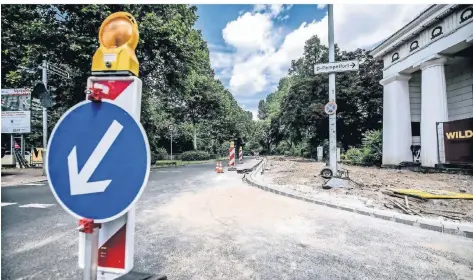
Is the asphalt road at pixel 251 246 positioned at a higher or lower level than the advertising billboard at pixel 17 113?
lower

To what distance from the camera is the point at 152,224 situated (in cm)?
417

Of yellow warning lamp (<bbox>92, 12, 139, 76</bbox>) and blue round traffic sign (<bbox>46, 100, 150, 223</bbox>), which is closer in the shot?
blue round traffic sign (<bbox>46, 100, 150, 223</bbox>)

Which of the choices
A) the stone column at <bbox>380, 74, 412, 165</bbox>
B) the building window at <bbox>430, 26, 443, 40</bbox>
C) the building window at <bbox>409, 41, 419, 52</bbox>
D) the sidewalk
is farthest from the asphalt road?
Answer: the building window at <bbox>409, 41, 419, 52</bbox>

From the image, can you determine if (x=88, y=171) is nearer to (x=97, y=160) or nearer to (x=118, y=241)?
(x=97, y=160)

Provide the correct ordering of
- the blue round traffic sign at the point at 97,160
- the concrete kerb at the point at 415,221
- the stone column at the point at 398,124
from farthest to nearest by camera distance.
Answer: the stone column at the point at 398,124, the concrete kerb at the point at 415,221, the blue round traffic sign at the point at 97,160

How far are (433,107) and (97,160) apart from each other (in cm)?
1576

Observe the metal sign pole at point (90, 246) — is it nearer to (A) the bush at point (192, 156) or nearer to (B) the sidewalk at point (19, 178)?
(B) the sidewalk at point (19, 178)

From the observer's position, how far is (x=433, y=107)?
12727 mm

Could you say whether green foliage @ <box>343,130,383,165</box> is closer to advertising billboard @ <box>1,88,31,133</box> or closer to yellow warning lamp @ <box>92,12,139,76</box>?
yellow warning lamp @ <box>92,12,139,76</box>

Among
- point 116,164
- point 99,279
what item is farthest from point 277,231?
point 116,164

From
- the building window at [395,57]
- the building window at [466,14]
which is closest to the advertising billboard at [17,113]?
the building window at [466,14]

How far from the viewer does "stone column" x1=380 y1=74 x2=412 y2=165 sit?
50.5 feet

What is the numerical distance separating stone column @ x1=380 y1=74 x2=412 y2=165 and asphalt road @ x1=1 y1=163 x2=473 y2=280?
1268cm

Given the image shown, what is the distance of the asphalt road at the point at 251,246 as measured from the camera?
8.34 feet
